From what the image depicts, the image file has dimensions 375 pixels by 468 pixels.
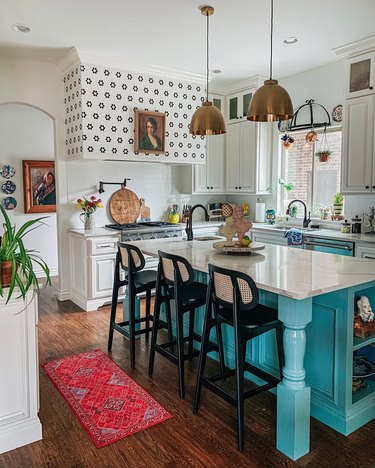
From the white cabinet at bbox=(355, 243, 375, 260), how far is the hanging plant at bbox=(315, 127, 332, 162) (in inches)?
58.3

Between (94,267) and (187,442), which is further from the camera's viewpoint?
(94,267)

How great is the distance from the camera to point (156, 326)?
3.23m

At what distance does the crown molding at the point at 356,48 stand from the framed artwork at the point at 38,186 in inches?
187

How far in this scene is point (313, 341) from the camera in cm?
257

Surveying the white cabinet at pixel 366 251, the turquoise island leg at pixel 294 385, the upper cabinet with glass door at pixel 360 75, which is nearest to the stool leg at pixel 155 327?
the turquoise island leg at pixel 294 385

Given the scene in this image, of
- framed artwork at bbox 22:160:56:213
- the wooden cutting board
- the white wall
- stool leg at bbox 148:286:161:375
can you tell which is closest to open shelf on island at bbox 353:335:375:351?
stool leg at bbox 148:286:161:375

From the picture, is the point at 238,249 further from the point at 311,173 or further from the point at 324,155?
the point at 311,173

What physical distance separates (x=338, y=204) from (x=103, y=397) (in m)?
3.75

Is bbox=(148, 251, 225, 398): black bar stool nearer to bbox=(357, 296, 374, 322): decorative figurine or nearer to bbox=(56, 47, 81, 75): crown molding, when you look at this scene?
bbox=(357, 296, 374, 322): decorative figurine

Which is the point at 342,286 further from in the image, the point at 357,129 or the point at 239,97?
the point at 239,97

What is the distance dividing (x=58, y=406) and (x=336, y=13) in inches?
158

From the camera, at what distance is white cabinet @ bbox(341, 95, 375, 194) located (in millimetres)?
4316

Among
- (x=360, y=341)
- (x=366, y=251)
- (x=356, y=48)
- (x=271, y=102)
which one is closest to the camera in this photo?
(x=360, y=341)

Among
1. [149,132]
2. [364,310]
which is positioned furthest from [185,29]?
[364,310]
